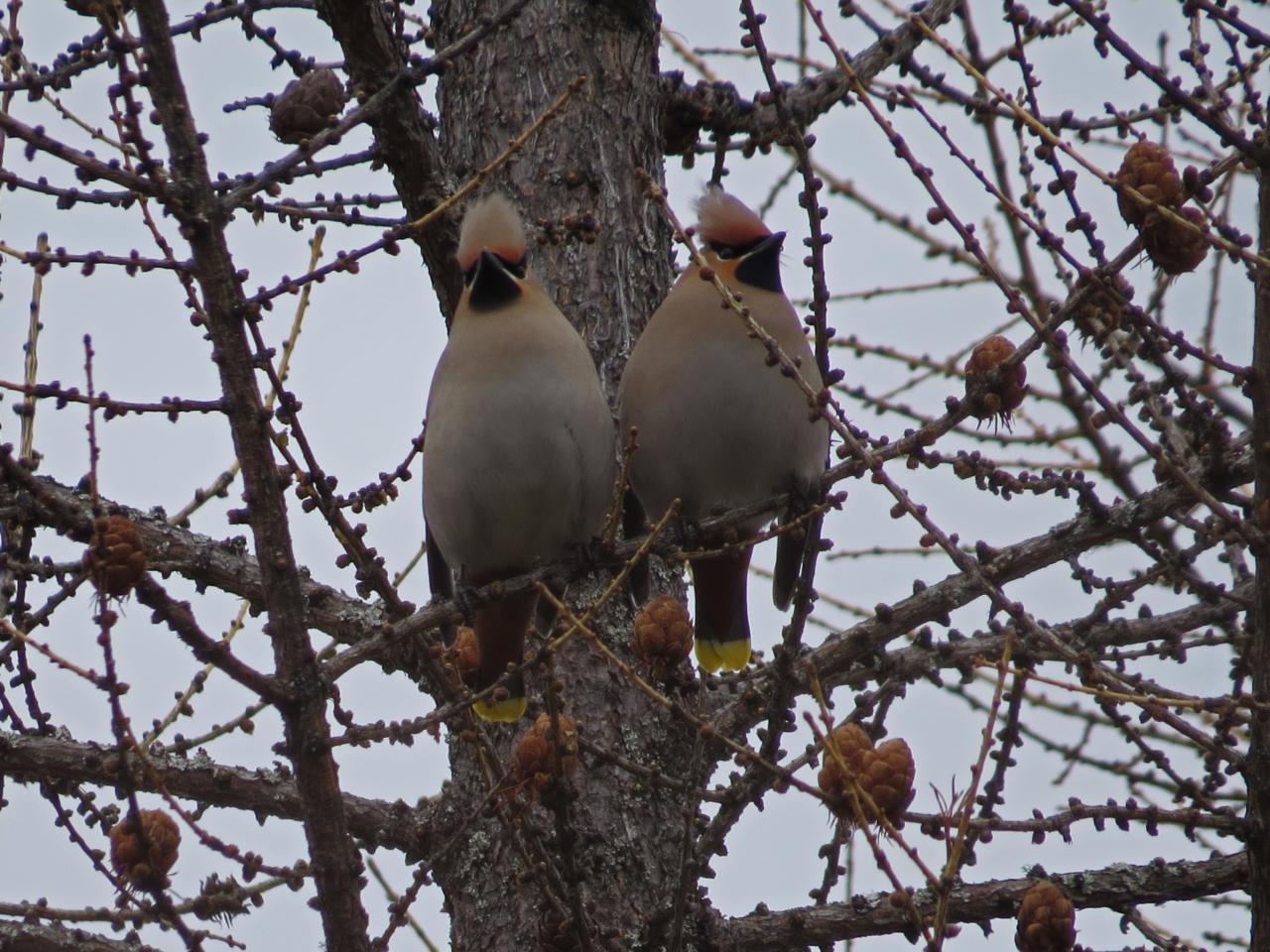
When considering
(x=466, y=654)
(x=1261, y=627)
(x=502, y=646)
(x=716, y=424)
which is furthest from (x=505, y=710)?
(x=1261, y=627)

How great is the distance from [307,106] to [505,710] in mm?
1531

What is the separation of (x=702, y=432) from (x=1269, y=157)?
192cm

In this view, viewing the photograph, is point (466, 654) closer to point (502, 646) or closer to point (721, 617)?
point (502, 646)

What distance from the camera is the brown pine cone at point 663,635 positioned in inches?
124

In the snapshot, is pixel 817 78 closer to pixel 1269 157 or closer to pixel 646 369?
pixel 646 369

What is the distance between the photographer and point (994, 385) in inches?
113

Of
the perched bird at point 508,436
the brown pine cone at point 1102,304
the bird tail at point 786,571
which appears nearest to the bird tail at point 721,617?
the bird tail at point 786,571

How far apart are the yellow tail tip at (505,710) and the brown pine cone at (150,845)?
151cm

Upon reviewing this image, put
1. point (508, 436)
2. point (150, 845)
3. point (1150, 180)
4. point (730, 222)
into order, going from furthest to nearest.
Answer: point (730, 222)
point (508, 436)
point (1150, 180)
point (150, 845)

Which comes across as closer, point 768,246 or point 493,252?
point 493,252

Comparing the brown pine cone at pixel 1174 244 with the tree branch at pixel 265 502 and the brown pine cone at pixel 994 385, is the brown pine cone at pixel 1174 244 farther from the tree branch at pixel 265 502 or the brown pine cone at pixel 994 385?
the tree branch at pixel 265 502

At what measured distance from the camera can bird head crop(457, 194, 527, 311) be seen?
13.6 ft

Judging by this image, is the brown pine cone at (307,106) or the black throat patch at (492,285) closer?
the brown pine cone at (307,106)

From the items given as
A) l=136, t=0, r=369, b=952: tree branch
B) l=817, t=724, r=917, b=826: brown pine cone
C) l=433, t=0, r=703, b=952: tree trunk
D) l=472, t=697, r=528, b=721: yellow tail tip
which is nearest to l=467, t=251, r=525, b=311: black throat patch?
l=433, t=0, r=703, b=952: tree trunk
